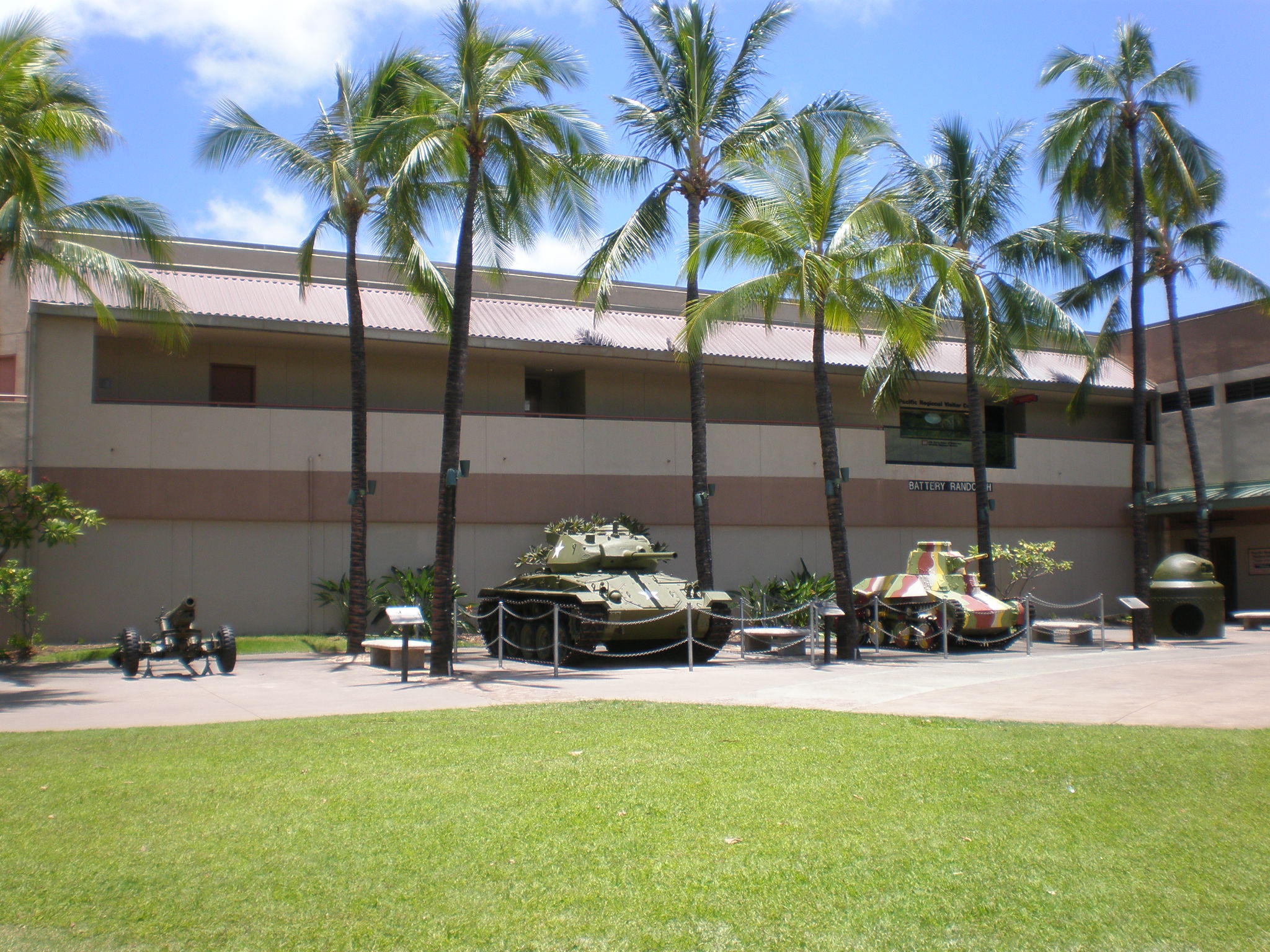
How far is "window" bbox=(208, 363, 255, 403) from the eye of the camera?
22.9 meters

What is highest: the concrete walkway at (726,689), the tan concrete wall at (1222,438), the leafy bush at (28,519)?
the tan concrete wall at (1222,438)

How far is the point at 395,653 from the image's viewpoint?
17000 millimetres

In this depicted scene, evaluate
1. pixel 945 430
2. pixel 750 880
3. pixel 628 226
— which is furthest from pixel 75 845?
pixel 945 430

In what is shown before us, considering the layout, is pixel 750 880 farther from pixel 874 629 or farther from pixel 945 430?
pixel 945 430

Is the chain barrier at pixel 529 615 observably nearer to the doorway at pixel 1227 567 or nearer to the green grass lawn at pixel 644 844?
the green grass lawn at pixel 644 844

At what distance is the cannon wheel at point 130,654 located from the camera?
15312mm

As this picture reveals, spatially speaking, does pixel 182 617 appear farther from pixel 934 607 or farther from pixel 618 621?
pixel 934 607

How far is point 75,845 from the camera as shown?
5820mm

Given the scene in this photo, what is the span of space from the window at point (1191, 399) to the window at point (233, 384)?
22.5 m

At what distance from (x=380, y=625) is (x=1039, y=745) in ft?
52.1

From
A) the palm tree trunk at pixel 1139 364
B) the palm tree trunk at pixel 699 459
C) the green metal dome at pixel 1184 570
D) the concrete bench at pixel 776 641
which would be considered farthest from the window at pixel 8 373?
the green metal dome at pixel 1184 570

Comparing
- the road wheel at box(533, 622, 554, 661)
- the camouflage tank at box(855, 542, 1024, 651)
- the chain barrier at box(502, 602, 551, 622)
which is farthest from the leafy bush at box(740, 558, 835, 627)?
the road wheel at box(533, 622, 554, 661)

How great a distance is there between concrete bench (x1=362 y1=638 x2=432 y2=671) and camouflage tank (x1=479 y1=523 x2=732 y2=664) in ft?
5.00

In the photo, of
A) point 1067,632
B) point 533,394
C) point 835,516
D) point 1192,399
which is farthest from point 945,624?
point 1192,399
